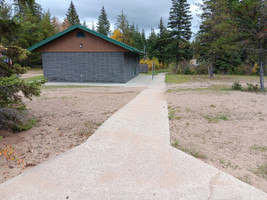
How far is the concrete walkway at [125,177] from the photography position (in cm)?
281

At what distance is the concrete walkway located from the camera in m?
2.81

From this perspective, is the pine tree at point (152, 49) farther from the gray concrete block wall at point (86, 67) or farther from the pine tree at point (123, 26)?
the gray concrete block wall at point (86, 67)

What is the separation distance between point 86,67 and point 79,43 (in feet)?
7.28

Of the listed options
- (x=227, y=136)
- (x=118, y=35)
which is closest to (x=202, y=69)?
(x=118, y=35)

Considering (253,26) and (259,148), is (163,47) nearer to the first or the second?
(253,26)

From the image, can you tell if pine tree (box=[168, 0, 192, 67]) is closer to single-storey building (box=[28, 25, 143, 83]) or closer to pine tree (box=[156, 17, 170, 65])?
pine tree (box=[156, 17, 170, 65])

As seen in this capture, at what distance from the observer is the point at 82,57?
18.8m

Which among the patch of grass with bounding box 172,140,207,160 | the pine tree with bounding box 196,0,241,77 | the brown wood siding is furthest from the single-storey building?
the patch of grass with bounding box 172,140,207,160

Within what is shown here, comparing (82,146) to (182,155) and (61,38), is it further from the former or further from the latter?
(61,38)

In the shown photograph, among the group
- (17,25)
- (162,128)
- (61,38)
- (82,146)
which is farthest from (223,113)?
(61,38)

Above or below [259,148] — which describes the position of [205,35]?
above

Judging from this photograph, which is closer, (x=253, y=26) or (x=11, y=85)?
(x=11, y=85)

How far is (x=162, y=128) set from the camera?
5648 millimetres

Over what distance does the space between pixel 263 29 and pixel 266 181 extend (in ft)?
38.9
